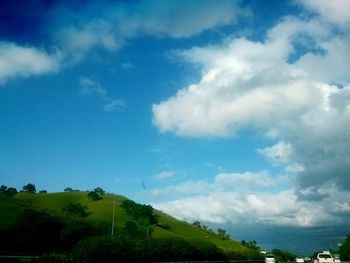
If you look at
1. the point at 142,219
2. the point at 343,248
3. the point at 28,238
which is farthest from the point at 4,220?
the point at 343,248

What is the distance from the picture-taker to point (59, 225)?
11956cm

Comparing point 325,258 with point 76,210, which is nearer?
point 325,258

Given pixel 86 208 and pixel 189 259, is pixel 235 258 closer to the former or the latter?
pixel 189 259

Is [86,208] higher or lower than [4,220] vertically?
higher

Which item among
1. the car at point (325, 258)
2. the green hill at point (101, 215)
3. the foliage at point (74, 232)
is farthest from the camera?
the green hill at point (101, 215)

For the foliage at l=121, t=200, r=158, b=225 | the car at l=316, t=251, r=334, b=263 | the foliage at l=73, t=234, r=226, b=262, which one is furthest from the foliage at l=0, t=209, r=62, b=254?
the car at l=316, t=251, r=334, b=263

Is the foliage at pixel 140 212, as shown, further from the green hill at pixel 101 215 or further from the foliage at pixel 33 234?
the foliage at pixel 33 234

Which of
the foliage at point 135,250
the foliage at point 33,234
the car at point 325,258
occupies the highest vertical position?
the foliage at point 33,234

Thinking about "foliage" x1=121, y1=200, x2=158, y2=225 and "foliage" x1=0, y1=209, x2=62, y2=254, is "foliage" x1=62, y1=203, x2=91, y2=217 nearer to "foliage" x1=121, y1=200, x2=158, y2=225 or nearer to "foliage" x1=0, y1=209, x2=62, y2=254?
"foliage" x1=121, y1=200, x2=158, y2=225

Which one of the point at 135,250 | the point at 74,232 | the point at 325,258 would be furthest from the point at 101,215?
the point at 325,258

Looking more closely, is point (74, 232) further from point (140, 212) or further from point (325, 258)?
point (325, 258)

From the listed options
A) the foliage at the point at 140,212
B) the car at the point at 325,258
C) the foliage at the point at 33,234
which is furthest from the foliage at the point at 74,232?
the car at the point at 325,258

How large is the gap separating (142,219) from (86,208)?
2474 cm

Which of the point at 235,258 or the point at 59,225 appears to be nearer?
the point at 59,225
